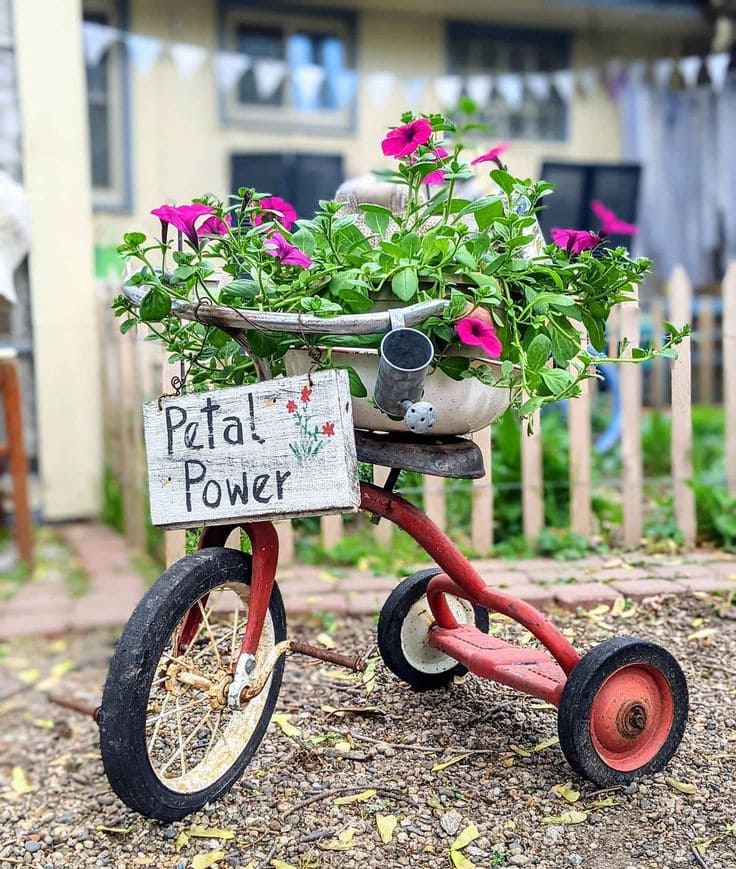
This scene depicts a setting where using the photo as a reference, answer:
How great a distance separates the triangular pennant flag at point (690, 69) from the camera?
903 cm

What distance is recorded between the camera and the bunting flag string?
A: 24.3ft

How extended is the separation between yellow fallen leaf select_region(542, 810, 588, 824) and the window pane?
7.20 metres

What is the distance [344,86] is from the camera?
822 centimetres

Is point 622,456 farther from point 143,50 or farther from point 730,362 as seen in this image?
point 143,50

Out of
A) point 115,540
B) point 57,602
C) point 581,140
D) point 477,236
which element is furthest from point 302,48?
point 477,236

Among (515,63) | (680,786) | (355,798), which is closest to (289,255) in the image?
(355,798)

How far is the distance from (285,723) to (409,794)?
452 mm

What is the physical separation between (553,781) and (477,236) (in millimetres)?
1144

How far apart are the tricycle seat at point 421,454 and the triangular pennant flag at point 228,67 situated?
6.64 m

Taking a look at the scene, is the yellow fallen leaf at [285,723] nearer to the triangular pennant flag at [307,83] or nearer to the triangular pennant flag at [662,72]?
the triangular pennant flag at [307,83]

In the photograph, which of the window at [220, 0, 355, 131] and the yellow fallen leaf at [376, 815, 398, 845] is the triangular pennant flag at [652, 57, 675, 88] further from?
the yellow fallen leaf at [376, 815, 398, 845]

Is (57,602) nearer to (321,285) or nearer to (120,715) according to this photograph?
(120,715)

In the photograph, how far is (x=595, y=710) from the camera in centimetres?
193

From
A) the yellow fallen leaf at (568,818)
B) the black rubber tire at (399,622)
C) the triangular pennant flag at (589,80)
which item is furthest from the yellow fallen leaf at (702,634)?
the triangular pennant flag at (589,80)
